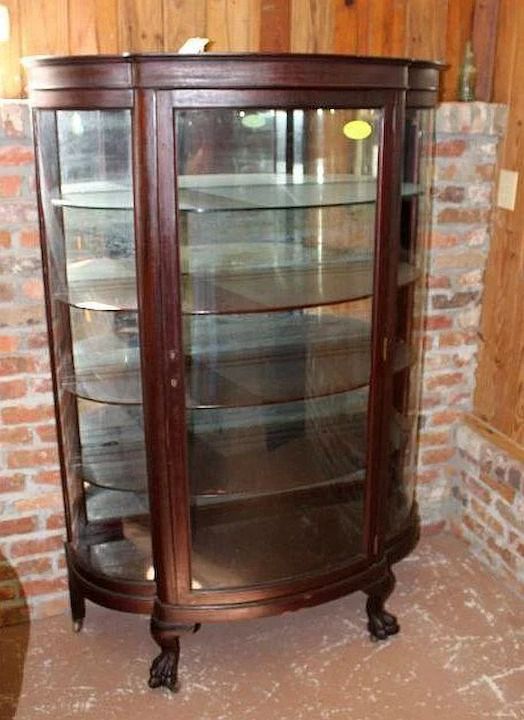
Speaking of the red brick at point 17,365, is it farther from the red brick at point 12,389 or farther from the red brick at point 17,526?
the red brick at point 17,526

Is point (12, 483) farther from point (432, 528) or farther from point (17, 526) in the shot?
point (432, 528)

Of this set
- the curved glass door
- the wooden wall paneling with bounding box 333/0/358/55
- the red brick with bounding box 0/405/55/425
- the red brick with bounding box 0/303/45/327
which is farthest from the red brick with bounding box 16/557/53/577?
the wooden wall paneling with bounding box 333/0/358/55

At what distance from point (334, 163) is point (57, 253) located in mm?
753

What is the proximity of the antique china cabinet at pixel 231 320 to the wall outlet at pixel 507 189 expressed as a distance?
0.36 metres

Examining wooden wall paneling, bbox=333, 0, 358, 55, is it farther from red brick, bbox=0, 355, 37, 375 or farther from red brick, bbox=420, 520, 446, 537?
red brick, bbox=420, 520, 446, 537

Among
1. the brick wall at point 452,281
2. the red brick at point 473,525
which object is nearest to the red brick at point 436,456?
the brick wall at point 452,281

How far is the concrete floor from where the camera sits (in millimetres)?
2078

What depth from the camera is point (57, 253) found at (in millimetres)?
2076

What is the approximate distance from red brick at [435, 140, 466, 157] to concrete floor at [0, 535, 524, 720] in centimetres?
139

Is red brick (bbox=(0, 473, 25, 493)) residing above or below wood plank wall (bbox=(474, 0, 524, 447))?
below

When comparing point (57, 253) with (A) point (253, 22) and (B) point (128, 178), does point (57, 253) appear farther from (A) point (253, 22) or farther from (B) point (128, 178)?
(A) point (253, 22)

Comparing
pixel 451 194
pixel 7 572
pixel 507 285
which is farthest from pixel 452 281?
pixel 7 572

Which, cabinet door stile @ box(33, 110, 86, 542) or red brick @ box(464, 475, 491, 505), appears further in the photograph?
red brick @ box(464, 475, 491, 505)

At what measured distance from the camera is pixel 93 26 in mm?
2078
